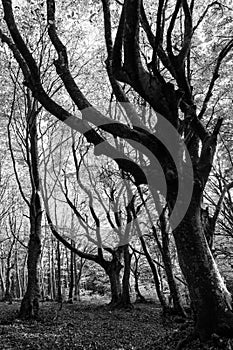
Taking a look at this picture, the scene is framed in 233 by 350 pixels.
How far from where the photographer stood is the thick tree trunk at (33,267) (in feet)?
35.1

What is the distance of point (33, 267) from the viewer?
1130 centimetres

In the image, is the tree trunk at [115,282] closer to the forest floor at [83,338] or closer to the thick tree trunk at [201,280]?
the forest floor at [83,338]

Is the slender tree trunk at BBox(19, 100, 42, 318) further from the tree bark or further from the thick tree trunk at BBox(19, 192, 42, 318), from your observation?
the tree bark

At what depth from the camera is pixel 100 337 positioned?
8070 millimetres

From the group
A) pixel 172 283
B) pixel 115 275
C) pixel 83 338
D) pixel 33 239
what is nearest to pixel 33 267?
pixel 33 239

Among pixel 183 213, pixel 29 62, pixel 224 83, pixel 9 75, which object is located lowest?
pixel 183 213

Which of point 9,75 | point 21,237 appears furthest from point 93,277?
point 9,75

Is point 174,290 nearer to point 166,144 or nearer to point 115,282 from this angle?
point 115,282

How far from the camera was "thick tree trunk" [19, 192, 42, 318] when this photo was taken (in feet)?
35.1

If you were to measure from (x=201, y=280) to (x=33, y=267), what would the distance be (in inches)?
304

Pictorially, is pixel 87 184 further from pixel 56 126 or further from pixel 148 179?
pixel 148 179

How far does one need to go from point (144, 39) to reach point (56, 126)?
22.2ft

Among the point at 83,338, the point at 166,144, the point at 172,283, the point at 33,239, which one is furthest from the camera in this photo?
the point at 172,283

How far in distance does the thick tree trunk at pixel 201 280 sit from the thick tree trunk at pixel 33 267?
7.21 metres
